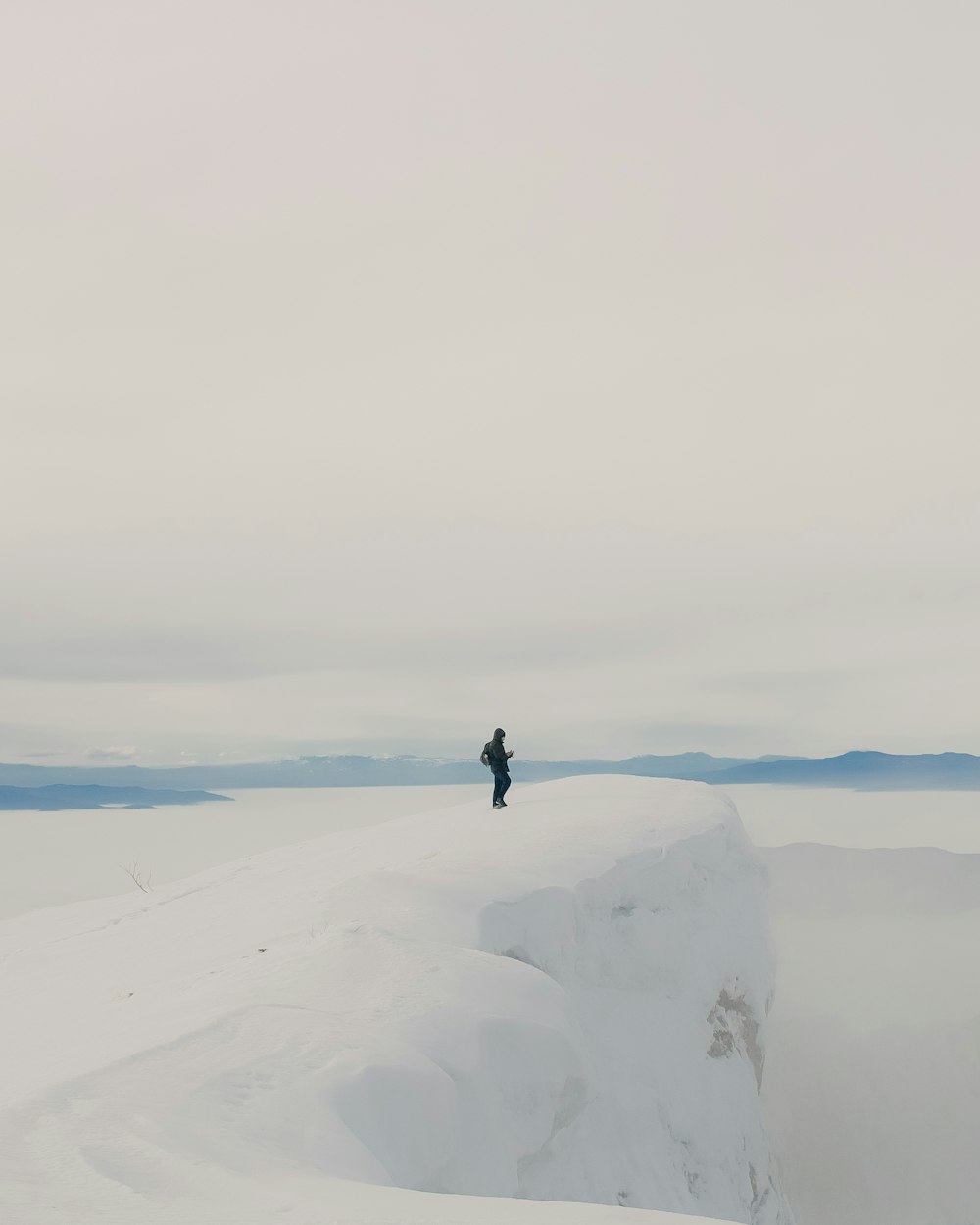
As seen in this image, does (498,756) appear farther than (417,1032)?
Yes

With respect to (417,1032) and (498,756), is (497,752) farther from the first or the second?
(417,1032)

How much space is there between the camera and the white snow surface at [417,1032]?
4688 millimetres

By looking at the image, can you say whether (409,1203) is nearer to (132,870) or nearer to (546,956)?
(546,956)

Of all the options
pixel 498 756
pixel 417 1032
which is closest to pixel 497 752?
pixel 498 756

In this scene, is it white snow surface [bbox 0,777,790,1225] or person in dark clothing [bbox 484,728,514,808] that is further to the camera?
person in dark clothing [bbox 484,728,514,808]

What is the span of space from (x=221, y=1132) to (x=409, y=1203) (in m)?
1.39

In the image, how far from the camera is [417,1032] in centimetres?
687

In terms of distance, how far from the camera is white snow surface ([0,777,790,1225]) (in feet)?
15.4

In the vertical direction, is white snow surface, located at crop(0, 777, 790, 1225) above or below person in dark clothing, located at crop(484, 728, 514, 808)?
below

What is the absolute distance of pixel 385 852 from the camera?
607 inches

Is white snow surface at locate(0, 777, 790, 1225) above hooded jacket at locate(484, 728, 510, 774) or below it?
below

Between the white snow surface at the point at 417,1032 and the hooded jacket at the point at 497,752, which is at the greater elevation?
the hooded jacket at the point at 497,752

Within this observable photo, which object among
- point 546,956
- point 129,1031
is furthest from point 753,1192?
point 129,1031

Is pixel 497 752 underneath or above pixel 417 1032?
above
